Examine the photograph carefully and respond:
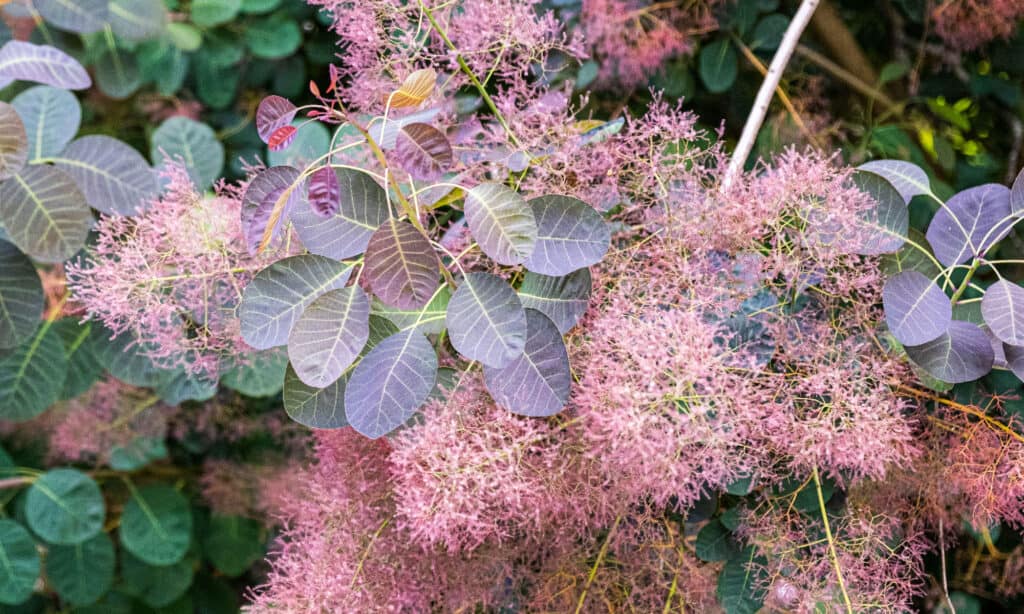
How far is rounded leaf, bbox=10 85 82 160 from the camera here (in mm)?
1068

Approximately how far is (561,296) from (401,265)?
145 mm

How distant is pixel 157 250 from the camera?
84 centimetres

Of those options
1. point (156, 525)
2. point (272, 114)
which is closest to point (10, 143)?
point (272, 114)

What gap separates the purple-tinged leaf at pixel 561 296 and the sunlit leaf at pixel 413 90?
180 millimetres

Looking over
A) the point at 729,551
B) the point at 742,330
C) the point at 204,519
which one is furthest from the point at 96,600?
the point at 742,330

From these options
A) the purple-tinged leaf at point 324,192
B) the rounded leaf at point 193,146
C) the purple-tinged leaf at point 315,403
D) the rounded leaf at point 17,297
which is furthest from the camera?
the rounded leaf at point 193,146

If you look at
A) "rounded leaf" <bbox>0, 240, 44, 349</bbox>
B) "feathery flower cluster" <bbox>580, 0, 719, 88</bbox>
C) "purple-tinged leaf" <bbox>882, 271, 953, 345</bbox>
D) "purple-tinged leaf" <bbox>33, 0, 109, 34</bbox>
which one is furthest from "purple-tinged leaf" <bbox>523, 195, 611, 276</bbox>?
"purple-tinged leaf" <bbox>33, 0, 109, 34</bbox>

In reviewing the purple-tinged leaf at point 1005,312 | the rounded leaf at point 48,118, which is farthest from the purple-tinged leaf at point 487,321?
the rounded leaf at point 48,118

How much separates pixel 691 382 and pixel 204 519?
124 centimetres

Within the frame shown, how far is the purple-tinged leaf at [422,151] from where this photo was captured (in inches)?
27.4

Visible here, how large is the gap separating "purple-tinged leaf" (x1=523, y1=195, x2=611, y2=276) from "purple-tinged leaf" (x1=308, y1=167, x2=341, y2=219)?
6.6 inches

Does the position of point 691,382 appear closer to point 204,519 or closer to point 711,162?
point 711,162

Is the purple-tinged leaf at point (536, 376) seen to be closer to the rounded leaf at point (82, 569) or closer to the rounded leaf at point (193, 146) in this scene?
the rounded leaf at point (193, 146)

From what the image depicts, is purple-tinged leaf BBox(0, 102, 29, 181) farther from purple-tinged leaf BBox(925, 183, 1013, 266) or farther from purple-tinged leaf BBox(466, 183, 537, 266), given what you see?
purple-tinged leaf BBox(925, 183, 1013, 266)
